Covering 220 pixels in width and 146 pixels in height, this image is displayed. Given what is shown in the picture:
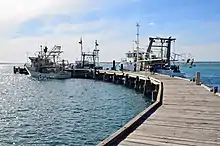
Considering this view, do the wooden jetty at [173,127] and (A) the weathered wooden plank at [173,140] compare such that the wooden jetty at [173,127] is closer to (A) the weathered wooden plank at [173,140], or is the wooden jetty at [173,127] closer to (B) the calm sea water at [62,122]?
(A) the weathered wooden plank at [173,140]

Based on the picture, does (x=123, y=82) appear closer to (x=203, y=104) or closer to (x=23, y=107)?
(x=23, y=107)

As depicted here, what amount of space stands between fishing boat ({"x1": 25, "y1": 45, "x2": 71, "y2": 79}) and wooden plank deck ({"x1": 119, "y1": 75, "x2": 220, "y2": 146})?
56.1 metres

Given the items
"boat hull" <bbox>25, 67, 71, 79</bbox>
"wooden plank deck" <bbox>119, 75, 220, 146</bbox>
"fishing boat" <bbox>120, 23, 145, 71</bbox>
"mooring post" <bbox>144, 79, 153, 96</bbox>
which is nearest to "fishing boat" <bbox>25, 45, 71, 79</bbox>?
"boat hull" <bbox>25, 67, 71, 79</bbox>

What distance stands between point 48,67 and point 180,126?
67192 millimetres

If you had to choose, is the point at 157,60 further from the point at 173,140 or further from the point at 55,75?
the point at 173,140

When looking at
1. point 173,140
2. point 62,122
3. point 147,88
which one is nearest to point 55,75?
point 147,88

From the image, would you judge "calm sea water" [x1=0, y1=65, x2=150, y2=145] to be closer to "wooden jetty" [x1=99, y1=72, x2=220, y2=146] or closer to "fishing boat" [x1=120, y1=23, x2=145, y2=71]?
"wooden jetty" [x1=99, y1=72, x2=220, y2=146]

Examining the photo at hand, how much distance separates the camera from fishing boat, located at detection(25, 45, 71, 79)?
72.6 meters

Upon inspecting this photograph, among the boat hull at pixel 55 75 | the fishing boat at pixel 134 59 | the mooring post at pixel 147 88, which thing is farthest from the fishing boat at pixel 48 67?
the mooring post at pixel 147 88

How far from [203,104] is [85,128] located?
670 cm

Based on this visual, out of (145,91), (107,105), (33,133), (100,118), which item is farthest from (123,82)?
(33,133)

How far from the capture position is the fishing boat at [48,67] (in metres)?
72.6

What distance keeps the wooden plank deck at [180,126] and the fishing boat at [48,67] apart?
56081mm

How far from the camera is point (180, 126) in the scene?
1215 centimetres
